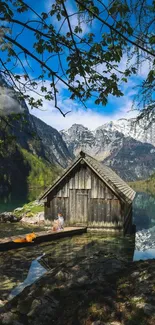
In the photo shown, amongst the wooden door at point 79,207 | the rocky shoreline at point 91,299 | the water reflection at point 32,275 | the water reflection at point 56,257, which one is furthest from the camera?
the wooden door at point 79,207

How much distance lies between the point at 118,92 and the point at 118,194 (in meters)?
16.3

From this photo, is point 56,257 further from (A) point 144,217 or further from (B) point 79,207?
(A) point 144,217

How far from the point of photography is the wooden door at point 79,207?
77.3 ft

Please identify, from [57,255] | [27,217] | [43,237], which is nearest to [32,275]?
[57,255]

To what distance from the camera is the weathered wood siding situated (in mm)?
22797

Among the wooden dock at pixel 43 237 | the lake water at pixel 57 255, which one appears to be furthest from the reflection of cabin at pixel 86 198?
the wooden dock at pixel 43 237

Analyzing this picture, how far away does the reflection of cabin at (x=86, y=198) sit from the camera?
2261 centimetres

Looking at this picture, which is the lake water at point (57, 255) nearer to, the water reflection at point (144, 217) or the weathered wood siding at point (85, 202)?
the weathered wood siding at point (85, 202)

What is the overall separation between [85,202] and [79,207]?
0.72 m

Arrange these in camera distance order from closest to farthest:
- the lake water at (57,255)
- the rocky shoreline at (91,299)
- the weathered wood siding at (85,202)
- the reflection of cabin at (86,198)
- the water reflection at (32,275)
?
1. the rocky shoreline at (91,299)
2. the water reflection at (32,275)
3. the lake water at (57,255)
4. the reflection of cabin at (86,198)
5. the weathered wood siding at (85,202)

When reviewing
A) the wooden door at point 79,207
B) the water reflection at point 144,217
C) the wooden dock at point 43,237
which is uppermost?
the wooden door at point 79,207

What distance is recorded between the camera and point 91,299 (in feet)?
21.5

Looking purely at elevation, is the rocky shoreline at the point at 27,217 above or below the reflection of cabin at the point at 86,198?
below

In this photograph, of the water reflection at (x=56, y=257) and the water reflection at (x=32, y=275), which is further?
the water reflection at (x=56, y=257)
